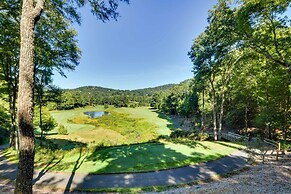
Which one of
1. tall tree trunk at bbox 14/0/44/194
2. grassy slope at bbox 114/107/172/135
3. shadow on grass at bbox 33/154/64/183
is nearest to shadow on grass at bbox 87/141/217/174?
shadow on grass at bbox 33/154/64/183

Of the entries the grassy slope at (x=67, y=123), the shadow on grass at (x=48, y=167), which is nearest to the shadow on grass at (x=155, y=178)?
the shadow on grass at (x=48, y=167)

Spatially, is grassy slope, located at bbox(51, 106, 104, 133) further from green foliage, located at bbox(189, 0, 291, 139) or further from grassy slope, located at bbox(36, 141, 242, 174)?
green foliage, located at bbox(189, 0, 291, 139)

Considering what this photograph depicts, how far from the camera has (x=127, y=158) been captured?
12523 millimetres

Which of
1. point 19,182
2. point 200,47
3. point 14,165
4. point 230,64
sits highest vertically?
point 200,47

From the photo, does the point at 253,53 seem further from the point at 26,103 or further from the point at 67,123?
the point at 67,123

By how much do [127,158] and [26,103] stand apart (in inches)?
388

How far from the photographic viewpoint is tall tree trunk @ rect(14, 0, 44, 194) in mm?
3682

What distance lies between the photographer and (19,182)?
3.64 m

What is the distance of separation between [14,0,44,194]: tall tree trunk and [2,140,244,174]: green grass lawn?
728 cm

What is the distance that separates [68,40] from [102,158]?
966 cm

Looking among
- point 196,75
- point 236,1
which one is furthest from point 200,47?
point 236,1

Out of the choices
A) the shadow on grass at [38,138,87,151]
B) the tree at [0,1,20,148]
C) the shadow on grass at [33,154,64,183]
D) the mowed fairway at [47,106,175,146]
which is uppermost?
the tree at [0,1,20,148]

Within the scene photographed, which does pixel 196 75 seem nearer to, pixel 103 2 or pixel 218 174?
pixel 218 174

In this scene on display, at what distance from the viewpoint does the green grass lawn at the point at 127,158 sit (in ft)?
36.1
